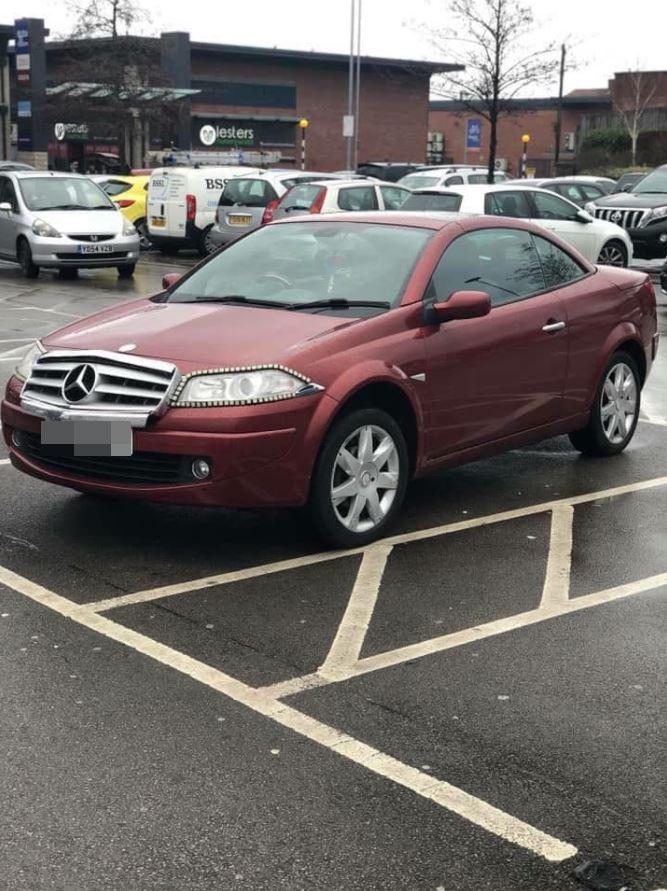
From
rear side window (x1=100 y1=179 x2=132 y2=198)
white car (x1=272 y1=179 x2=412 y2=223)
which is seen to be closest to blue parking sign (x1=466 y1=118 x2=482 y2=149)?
rear side window (x1=100 y1=179 x2=132 y2=198)

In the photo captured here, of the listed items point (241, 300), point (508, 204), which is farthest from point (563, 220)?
point (241, 300)

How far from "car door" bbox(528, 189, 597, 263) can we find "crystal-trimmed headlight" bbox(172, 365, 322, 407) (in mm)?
13275

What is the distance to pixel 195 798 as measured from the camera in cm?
374

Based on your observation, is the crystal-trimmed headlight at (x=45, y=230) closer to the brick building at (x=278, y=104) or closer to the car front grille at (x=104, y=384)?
the car front grille at (x=104, y=384)

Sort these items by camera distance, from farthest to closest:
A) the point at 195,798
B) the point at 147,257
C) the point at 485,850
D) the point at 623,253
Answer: the point at 147,257 → the point at 623,253 → the point at 195,798 → the point at 485,850

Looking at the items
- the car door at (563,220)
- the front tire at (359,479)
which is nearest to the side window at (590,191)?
the car door at (563,220)

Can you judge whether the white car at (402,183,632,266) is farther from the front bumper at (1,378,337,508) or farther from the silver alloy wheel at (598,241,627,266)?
the front bumper at (1,378,337,508)

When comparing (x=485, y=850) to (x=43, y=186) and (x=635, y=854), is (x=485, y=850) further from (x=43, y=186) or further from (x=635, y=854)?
(x=43, y=186)

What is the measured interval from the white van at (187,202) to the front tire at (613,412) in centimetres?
1652

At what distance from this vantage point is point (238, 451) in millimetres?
5797

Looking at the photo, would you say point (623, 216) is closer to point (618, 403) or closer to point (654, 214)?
point (654, 214)

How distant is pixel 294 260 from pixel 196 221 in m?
18.0

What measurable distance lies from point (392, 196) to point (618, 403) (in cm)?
1447

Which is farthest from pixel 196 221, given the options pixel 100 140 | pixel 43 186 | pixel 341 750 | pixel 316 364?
pixel 100 140
